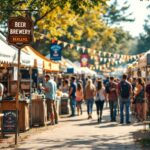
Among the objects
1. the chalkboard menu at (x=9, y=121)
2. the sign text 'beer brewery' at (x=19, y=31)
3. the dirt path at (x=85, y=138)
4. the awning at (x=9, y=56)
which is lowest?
the dirt path at (x=85, y=138)

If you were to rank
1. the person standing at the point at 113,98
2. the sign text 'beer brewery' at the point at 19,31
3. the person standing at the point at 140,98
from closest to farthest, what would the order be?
the sign text 'beer brewery' at the point at 19,31 < the person standing at the point at 140,98 < the person standing at the point at 113,98

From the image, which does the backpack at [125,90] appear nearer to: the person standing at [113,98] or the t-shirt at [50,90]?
the person standing at [113,98]

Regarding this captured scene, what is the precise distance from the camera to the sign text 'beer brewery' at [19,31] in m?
13.7

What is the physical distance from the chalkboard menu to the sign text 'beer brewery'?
232 centimetres

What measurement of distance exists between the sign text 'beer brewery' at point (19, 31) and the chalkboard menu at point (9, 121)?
232cm

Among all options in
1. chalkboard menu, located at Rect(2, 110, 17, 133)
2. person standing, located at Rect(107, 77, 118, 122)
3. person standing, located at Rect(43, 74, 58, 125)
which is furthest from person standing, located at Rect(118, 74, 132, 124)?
chalkboard menu, located at Rect(2, 110, 17, 133)

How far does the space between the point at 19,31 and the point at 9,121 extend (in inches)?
112

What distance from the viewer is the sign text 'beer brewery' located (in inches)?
539

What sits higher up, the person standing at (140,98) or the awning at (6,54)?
the awning at (6,54)

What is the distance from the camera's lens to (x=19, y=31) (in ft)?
45.0

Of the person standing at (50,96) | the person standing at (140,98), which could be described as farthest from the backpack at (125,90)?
the person standing at (50,96)

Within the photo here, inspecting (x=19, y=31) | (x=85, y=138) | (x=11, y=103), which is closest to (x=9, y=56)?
(x=11, y=103)

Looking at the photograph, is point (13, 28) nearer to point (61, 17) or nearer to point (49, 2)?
point (49, 2)

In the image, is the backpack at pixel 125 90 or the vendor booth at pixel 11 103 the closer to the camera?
the vendor booth at pixel 11 103
